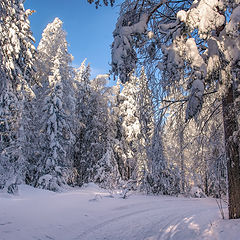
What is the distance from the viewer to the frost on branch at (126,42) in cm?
601

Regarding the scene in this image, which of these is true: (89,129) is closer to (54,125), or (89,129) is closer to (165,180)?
(54,125)

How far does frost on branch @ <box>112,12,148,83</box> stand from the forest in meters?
0.03

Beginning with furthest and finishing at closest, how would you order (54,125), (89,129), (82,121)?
(89,129) < (82,121) < (54,125)

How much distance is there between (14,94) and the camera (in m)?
12.2

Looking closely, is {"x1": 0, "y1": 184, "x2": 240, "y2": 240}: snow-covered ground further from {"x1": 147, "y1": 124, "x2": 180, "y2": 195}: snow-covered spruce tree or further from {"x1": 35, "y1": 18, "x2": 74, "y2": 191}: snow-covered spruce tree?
{"x1": 147, "y1": 124, "x2": 180, "y2": 195}: snow-covered spruce tree

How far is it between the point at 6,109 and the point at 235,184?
1053 cm

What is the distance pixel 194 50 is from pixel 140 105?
2247 millimetres

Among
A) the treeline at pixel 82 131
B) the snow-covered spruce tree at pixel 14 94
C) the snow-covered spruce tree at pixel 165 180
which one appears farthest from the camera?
the snow-covered spruce tree at pixel 165 180

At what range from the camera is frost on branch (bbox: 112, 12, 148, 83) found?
19.7ft

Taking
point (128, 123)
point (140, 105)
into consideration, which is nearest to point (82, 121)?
point (128, 123)

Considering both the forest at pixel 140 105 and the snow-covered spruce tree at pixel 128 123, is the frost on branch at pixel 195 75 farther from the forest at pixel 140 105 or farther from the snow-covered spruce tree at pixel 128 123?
the snow-covered spruce tree at pixel 128 123

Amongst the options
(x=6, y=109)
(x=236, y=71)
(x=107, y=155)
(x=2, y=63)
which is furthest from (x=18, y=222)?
(x=107, y=155)

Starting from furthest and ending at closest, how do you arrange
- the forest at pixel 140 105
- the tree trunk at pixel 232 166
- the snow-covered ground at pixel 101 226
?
the tree trunk at pixel 232 166 → the snow-covered ground at pixel 101 226 → the forest at pixel 140 105

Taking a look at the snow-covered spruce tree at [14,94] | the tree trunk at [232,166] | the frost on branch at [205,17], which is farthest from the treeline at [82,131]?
the frost on branch at [205,17]
